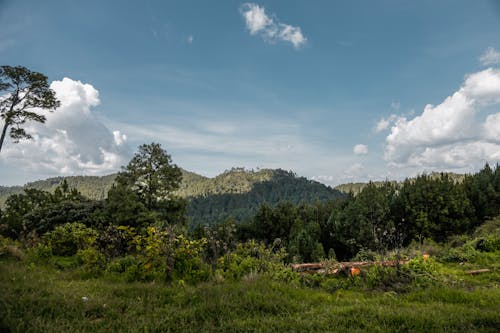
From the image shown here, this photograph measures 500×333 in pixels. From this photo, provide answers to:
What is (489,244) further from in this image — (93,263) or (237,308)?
(93,263)

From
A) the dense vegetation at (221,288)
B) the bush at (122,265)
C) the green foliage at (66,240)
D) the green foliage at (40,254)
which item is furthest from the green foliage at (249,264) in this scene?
the green foliage at (40,254)

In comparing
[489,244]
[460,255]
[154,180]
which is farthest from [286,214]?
[460,255]

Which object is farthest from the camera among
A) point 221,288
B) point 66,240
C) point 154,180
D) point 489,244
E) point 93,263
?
point 154,180

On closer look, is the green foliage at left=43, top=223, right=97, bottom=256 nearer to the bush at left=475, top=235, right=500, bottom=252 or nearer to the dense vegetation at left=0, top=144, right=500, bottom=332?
the dense vegetation at left=0, top=144, right=500, bottom=332

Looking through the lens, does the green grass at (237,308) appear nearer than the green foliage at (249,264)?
Yes

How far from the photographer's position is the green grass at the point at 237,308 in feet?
11.1

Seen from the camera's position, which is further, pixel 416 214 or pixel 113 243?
pixel 416 214

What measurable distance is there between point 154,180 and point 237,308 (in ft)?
72.8

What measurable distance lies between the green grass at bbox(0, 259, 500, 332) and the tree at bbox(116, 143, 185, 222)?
19375mm

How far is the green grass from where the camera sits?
3.37 metres

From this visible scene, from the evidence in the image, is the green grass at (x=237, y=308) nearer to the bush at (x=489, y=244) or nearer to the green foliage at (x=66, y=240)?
the green foliage at (x=66, y=240)

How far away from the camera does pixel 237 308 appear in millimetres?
3918

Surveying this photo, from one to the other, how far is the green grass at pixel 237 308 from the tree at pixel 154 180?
19375 millimetres

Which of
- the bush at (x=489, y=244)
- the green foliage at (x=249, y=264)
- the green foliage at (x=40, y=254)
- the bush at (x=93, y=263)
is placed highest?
the bush at (x=489, y=244)
